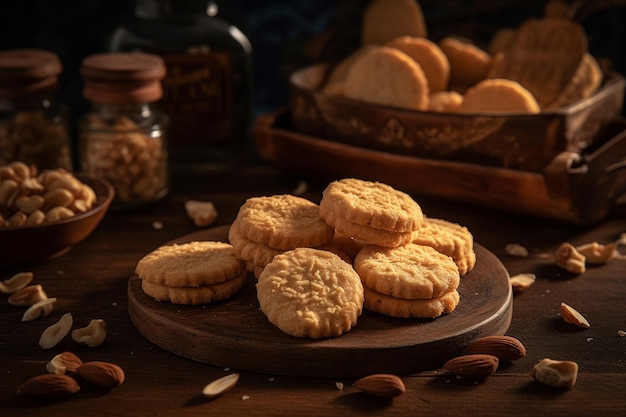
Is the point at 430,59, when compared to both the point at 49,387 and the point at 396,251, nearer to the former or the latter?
the point at 396,251

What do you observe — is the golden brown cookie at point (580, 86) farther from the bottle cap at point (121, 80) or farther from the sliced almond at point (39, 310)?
the sliced almond at point (39, 310)

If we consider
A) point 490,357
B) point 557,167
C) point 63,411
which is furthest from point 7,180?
point 557,167

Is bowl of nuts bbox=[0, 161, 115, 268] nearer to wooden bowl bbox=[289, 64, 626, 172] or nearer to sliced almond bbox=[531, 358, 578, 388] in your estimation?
wooden bowl bbox=[289, 64, 626, 172]

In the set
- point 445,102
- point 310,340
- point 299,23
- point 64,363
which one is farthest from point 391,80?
point 64,363

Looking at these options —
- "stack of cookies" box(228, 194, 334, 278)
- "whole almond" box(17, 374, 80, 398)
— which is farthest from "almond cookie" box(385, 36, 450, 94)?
"whole almond" box(17, 374, 80, 398)

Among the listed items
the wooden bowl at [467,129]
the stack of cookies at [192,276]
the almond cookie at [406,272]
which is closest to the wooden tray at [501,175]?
the wooden bowl at [467,129]
